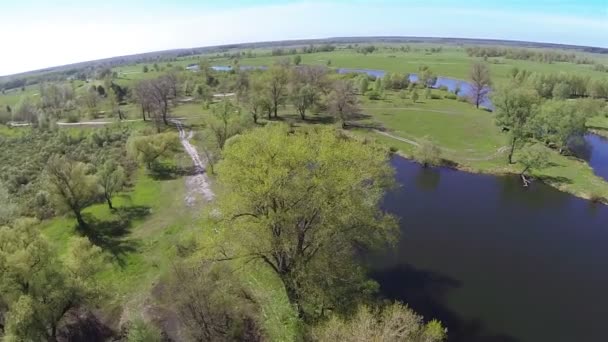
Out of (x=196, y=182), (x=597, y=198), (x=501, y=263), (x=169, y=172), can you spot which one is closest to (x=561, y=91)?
(x=597, y=198)

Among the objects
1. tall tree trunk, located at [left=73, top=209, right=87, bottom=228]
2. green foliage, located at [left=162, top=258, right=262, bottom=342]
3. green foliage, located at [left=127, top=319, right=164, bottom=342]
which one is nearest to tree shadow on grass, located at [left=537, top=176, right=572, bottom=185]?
green foliage, located at [left=162, top=258, right=262, bottom=342]

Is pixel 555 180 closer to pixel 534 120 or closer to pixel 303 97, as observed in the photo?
pixel 534 120

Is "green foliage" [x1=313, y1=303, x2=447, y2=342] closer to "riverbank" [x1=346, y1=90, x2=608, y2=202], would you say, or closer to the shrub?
the shrub

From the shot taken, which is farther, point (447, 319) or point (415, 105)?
point (415, 105)

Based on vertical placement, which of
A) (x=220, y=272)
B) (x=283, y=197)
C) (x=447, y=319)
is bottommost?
(x=447, y=319)

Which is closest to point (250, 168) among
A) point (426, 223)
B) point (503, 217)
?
point (426, 223)

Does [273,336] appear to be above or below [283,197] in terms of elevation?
below

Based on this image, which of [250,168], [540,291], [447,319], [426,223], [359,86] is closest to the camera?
[250,168]

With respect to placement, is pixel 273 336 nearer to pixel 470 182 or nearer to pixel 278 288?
pixel 278 288
